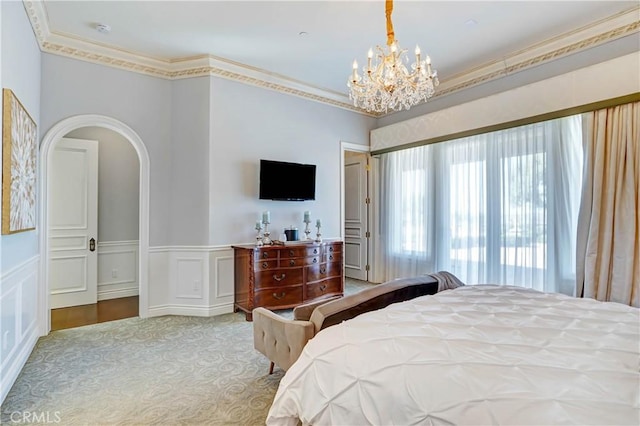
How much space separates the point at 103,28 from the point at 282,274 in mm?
3432

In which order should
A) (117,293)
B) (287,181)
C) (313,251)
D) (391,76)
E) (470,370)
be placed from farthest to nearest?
(117,293)
(287,181)
(313,251)
(391,76)
(470,370)

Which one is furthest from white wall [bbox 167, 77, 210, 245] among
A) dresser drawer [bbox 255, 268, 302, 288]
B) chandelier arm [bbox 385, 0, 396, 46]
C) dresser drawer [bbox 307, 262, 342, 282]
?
chandelier arm [bbox 385, 0, 396, 46]

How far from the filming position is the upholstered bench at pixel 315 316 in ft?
7.03

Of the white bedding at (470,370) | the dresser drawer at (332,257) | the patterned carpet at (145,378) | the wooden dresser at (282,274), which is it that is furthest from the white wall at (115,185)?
the white bedding at (470,370)

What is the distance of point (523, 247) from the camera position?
4102 millimetres

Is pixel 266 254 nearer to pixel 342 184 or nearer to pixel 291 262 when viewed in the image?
pixel 291 262

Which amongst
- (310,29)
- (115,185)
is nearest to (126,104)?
(115,185)

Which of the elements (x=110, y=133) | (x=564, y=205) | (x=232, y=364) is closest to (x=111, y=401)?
(x=232, y=364)

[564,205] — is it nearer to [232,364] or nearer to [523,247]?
[523,247]

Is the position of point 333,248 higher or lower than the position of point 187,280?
higher

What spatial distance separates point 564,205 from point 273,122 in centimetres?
386

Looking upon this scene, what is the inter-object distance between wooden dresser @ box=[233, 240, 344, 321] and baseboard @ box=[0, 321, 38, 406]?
6.79 feet

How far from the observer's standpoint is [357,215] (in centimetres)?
674

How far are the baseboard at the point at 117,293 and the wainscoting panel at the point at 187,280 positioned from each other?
4.71 feet
